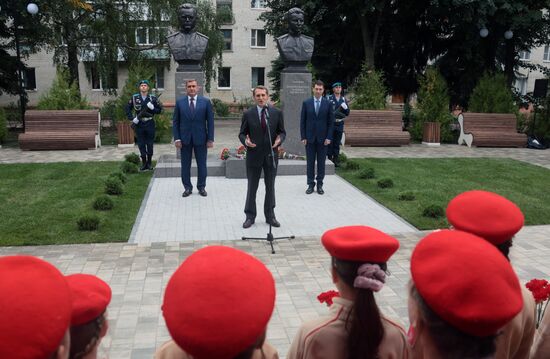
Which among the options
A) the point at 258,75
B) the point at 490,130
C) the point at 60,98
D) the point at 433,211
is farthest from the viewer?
the point at 258,75

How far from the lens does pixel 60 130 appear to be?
1658 centimetres

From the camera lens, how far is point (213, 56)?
87.6ft

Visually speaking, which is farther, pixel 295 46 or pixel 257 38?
pixel 257 38

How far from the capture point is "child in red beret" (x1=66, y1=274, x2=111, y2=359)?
1688 millimetres

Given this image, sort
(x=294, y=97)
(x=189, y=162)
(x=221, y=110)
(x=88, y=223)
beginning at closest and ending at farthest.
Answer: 1. (x=88, y=223)
2. (x=189, y=162)
3. (x=294, y=97)
4. (x=221, y=110)

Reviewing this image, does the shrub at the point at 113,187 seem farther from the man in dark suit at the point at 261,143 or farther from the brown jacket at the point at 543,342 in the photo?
the brown jacket at the point at 543,342

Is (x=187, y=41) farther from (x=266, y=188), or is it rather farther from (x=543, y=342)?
(x=543, y=342)

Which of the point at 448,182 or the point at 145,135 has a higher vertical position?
the point at 145,135

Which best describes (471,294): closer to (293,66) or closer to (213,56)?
(293,66)

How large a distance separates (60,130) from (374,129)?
1043 cm

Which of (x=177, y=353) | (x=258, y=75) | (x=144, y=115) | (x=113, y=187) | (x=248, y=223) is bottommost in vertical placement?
(x=248, y=223)

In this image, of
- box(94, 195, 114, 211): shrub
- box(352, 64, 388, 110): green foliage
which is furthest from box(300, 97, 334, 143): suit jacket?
box(352, 64, 388, 110): green foliage

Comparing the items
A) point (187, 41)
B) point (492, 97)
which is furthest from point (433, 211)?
point (492, 97)

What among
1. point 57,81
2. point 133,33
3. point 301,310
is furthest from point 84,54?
point 301,310
